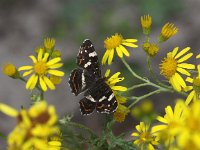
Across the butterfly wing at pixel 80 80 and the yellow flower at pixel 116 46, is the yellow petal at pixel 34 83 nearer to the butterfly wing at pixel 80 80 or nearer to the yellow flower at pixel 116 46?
the butterfly wing at pixel 80 80

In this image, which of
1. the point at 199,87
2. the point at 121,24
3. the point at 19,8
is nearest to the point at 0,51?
the point at 19,8

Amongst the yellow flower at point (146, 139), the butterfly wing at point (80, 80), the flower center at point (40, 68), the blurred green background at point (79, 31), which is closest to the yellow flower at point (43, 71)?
the flower center at point (40, 68)

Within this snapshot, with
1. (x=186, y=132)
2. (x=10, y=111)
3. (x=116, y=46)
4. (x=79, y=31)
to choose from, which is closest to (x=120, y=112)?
(x=116, y=46)

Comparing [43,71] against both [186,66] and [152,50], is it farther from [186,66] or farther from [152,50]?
[186,66]

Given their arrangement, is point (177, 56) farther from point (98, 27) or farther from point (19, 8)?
point (19, 8)

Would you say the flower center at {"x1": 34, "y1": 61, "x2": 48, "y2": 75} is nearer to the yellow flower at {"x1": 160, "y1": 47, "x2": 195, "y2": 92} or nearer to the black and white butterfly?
the black and white butterfly

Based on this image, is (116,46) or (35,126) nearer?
(35,126)
